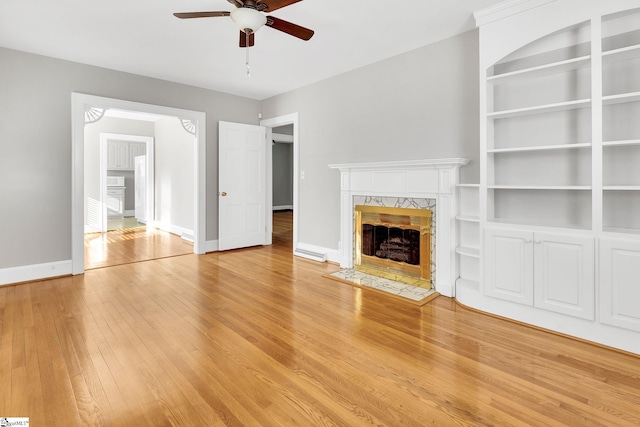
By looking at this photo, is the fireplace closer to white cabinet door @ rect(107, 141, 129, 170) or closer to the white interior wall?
the white interior wall

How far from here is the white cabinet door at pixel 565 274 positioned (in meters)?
2.39

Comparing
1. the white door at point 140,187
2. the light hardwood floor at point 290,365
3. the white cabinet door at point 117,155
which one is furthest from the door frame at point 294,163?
the white cabinet door at point 117,155

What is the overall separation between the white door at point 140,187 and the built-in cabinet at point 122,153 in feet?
1.20

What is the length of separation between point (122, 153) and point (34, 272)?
6375mm

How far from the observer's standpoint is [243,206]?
572 centimetres

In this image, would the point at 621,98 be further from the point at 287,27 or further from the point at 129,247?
the point at 129,247

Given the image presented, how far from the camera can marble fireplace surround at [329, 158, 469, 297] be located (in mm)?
3338

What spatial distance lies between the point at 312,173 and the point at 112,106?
2860 millimetres

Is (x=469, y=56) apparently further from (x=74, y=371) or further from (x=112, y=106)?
(x=112, y=106)

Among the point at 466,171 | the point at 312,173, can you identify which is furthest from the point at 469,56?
the point at 312,173

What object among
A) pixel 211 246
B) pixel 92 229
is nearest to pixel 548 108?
pixel 211 246

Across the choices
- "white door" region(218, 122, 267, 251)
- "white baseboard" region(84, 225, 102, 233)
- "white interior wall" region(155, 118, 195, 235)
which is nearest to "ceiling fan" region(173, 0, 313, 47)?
"white door" region(218, 122, 267, 251)

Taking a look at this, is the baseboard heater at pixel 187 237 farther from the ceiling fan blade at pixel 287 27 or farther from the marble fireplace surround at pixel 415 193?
the ceiling fan blade at pixel 287 27

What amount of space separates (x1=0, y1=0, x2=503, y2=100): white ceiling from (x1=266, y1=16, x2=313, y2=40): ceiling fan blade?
32 cm
